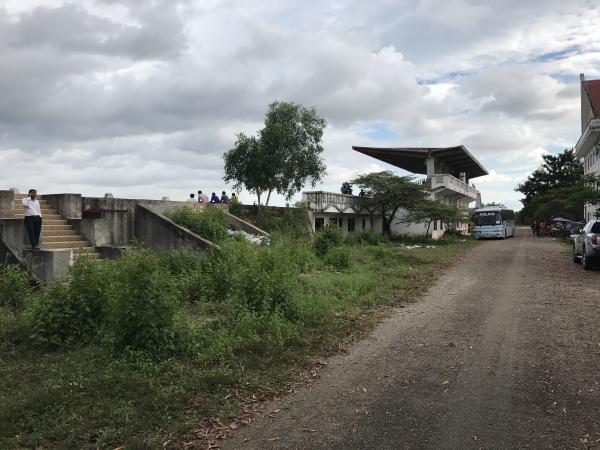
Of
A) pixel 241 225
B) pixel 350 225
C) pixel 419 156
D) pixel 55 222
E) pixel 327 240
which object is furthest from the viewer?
pixel 419 156

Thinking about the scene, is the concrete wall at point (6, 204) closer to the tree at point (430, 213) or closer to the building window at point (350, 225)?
the building window at point (350, 225)

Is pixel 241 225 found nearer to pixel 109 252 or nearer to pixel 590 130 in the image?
pixel 109 252

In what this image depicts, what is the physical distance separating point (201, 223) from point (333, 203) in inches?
601

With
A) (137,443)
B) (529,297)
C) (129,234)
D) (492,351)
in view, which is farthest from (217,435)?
(129,234)

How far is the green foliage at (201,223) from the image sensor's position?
1598cm

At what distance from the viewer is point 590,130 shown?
89.8ft

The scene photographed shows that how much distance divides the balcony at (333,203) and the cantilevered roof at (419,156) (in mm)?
9740

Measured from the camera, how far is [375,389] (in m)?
5.38

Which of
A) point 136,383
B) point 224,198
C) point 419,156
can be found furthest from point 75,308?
point 419,156

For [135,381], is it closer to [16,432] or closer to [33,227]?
[16,432]

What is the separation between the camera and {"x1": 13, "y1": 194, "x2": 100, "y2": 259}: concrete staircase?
12842 millimetres

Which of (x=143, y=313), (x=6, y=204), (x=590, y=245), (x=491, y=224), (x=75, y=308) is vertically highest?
(x=6, y=204)

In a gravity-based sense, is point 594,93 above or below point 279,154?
above

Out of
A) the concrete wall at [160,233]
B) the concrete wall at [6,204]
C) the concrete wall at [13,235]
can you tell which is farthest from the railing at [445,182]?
the concrete wall at [13,235]
